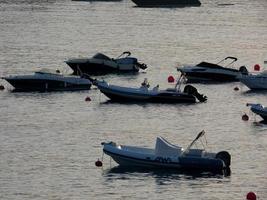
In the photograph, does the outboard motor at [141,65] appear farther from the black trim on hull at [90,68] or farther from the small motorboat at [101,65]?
the black trim on hull at [90,68]

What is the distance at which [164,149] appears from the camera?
71.5m

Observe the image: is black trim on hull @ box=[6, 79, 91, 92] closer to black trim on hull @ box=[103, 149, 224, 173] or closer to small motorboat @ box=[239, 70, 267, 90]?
small motorboat @ box=[239, 70, 267, 90]

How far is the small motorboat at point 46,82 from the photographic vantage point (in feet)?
335

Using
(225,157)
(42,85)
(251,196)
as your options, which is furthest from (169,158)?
(42,85)

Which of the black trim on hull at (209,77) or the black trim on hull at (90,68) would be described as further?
the black trim on hull at (90,68)

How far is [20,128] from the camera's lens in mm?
84688

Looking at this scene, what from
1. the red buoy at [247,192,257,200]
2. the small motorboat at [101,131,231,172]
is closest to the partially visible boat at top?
the small motorboat at [101,131,231,172]

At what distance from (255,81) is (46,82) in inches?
694

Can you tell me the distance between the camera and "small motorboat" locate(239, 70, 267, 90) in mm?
103812

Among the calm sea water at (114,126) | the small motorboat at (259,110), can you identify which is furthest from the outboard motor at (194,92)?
the small motorboat at (259,110)

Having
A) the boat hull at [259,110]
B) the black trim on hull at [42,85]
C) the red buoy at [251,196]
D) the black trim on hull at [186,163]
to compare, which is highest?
the boat hull at [259,110]

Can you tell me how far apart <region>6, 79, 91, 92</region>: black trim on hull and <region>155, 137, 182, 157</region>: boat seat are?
1249 inches

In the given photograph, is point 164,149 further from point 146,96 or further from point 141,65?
point 141,65

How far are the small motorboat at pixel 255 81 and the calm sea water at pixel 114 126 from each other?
0.93 meters
